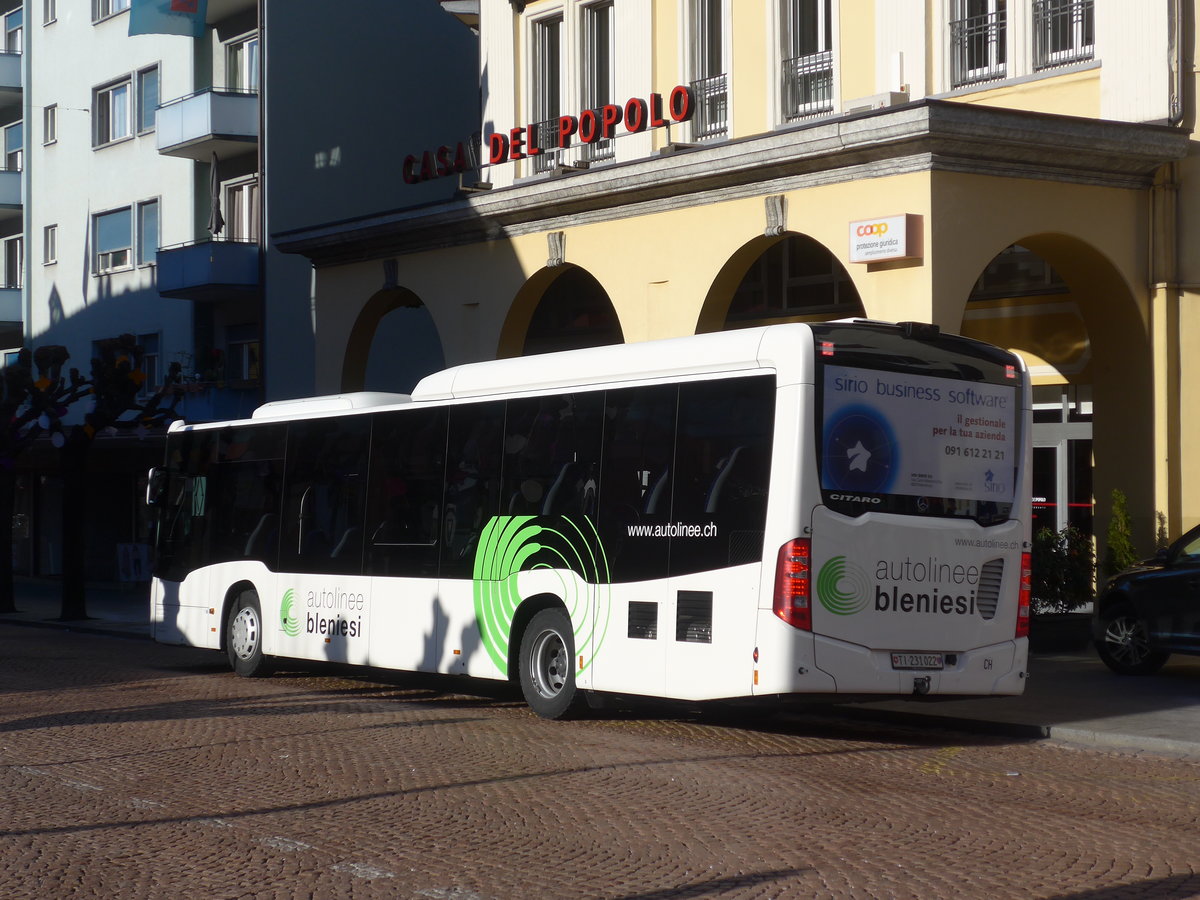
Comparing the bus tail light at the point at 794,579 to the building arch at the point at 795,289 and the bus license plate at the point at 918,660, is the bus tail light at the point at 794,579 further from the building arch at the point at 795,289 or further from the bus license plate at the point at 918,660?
the building arch at the point at 795,289

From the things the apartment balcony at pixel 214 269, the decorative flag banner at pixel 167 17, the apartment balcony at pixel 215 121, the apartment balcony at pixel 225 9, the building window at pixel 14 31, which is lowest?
the apartment balcony at pixel 214 269

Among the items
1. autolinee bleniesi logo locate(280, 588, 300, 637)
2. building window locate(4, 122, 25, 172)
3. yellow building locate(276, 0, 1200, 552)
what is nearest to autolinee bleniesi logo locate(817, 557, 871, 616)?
yellow building locate(276, 0, 1200, 552)

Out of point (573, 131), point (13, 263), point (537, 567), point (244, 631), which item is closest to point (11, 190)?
point (13, 263)

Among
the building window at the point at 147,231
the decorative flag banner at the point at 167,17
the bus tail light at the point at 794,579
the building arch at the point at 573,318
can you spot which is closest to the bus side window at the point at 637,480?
the bus tail light at the point at 794,579

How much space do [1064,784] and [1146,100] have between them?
10674 mm

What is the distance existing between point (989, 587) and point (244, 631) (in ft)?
28.2

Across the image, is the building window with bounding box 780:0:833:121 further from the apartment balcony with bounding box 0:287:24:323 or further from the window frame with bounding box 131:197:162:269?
the apartment balcony with bounding box 0:287:24:323

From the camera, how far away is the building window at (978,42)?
19562 millimetres

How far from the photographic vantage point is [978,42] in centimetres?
1970

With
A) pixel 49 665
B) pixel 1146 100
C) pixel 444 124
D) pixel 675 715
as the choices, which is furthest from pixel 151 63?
pixel 675 715

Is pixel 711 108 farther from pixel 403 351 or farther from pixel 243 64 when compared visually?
pixel 243 64

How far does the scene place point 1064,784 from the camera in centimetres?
1017

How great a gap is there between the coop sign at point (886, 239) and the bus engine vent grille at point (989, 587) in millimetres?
5653

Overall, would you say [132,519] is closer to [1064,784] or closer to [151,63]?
[151,63]
